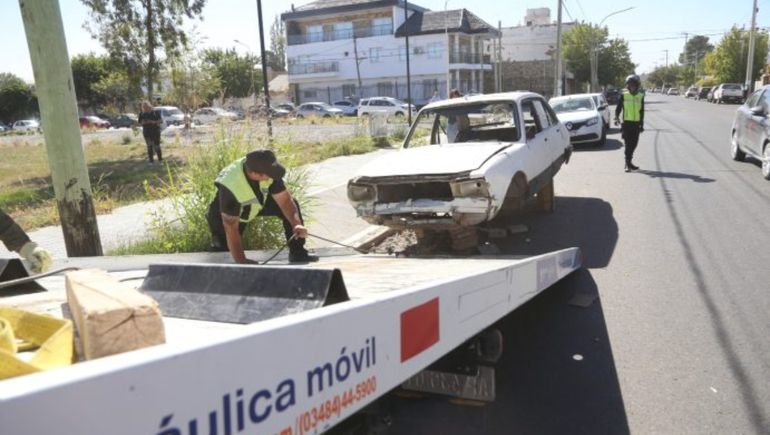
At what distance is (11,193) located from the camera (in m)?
12.2

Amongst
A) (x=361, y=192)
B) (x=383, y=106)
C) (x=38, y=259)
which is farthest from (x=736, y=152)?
(x=383, y=106)

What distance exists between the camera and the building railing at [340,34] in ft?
192

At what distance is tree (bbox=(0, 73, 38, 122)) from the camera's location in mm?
63094

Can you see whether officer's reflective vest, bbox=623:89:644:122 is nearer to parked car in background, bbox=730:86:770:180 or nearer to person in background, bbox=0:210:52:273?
parked car in background, bbox=730:86:770:180

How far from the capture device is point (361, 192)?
6.65 metres

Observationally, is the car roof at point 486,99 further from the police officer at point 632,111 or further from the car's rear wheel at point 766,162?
the car's rear wheel at point 766,162

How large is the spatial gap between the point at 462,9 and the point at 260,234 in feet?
185

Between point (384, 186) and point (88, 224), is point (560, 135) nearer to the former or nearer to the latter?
point (384, 186)

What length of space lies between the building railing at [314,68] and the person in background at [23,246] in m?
59.1

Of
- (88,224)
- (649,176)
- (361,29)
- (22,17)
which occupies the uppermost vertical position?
(361,29)

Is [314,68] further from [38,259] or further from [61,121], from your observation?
[38,259]

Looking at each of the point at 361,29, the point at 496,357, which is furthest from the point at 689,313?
the point at 361,29

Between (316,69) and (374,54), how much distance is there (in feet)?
22.6

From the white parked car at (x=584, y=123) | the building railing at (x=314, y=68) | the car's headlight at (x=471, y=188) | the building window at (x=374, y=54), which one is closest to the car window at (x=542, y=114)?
the car's headlight at (x=471, y=188)
